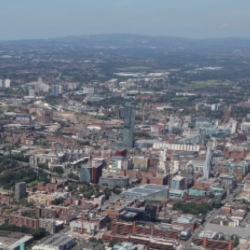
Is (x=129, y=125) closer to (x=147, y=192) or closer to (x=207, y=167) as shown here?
(x=207, y=167)

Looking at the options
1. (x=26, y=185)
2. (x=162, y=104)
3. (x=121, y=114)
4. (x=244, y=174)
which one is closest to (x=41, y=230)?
(x=26, y=185)

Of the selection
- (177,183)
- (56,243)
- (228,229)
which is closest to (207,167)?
(177,183)

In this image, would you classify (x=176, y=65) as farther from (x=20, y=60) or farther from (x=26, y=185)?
(x=26, y=185)

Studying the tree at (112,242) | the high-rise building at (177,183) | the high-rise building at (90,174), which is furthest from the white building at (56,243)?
the high-rise building at (177,183)

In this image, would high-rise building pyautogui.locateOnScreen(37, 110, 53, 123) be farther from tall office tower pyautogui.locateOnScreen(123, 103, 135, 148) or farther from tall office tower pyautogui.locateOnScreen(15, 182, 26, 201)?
tall office tower pyautogui.locateOnScreen(15, 182, 26, 201)

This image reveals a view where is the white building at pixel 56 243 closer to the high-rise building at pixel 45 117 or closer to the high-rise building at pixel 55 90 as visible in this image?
the high-rise building at pixel 45 117
